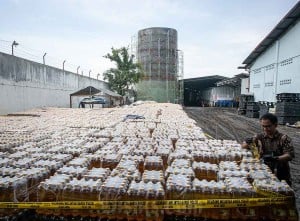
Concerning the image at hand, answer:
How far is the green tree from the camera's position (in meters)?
38.3

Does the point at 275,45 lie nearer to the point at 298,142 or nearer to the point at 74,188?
the point at 298,142

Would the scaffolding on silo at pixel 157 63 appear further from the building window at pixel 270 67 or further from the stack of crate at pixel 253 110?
the building window at pixel 270 67

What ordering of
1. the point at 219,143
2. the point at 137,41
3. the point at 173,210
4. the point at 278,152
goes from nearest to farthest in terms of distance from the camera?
1. the point at 173,210
2. the point at 278,152
3. the point at 219,143
4. the point at 137,41

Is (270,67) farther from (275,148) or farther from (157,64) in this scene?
(157,64)

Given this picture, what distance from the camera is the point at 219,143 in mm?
6398

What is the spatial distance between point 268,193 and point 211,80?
4760 cm

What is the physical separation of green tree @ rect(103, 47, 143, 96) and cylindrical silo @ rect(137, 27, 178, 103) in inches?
253

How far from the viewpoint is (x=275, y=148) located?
4883 mm

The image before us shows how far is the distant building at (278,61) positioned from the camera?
19281mm

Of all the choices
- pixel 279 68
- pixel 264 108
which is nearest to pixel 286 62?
pixel 279 68

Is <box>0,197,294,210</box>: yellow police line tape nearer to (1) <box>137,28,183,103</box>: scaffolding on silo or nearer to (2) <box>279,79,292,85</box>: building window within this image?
A: (2) <box>279,79,292,85</box>: building window

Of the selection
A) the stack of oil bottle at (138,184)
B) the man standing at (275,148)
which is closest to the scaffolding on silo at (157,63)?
the man standing at (275,148)

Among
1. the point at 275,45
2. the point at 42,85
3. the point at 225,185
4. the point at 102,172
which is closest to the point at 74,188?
the point at 102,172

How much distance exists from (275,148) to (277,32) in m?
20.8
